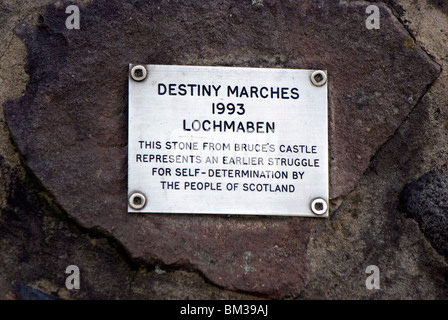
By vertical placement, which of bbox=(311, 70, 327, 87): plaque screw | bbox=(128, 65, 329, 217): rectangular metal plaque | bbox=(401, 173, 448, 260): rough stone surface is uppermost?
bbox=(311, 70, 327, 87): plaque screw

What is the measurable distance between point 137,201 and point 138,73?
0.30 m

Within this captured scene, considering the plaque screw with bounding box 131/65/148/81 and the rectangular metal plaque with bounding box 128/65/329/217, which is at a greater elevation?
the plaque screw with bounding box 131/65/148/81

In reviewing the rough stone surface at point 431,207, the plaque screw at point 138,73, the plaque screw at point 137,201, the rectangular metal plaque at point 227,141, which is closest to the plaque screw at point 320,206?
the rectangular metal plaque at point 227,141

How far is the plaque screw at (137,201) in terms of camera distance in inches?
52.6

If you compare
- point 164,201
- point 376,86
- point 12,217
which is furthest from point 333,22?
point 12,217

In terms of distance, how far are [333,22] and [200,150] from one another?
0.45 meters

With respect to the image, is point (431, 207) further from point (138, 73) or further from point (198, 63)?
point (138, 73)

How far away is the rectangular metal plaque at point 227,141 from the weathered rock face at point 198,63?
0.03 m

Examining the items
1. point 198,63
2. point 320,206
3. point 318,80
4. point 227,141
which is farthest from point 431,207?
point 198,63

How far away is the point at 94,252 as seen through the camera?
4.39 feet

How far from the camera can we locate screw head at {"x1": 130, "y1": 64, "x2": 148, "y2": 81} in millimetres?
1382

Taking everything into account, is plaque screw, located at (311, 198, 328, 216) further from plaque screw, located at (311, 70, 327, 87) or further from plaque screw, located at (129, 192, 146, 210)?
plaque screw, located at (129, 192, 146, 210)

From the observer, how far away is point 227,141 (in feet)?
4.53

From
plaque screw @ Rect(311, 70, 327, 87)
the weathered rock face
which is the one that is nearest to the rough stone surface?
the weathered rock face
